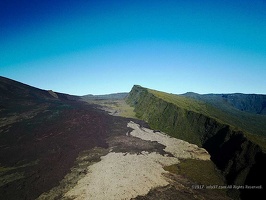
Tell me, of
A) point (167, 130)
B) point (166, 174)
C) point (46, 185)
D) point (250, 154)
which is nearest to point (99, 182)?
point (46, 185)

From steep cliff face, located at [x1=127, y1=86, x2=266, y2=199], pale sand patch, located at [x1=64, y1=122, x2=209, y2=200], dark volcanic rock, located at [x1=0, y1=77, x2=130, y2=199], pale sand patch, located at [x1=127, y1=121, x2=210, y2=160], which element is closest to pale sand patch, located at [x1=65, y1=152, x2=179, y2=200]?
pale sand patch, located at [x1=64, y1=122, x2=209, y2=200]

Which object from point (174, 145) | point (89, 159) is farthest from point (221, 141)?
point (89, 159)

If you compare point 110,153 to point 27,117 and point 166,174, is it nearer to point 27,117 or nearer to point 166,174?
point 166,174

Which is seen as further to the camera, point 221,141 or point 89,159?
point 221,141

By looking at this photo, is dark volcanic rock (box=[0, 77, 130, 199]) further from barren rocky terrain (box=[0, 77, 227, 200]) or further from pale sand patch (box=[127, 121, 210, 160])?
pale sand patch (box=[127, 121, 210, 160])

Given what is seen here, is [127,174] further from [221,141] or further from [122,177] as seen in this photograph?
[221,141]

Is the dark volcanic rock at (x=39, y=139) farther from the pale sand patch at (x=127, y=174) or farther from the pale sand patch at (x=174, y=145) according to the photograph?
the pale sand patch at (x=174, y=145)
